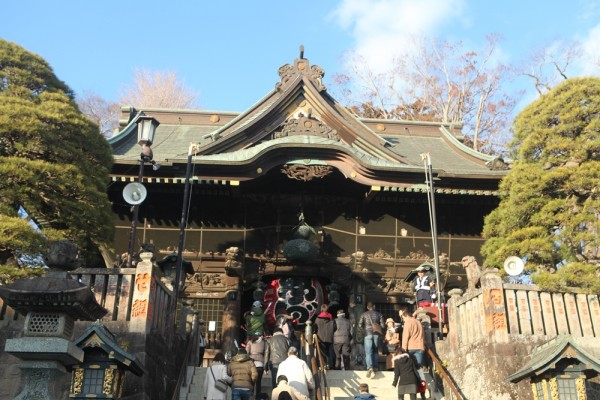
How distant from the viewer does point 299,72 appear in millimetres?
19750

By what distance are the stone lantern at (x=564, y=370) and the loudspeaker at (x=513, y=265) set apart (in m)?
3.59

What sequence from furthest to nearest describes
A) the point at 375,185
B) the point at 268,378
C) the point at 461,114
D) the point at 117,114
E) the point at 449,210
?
the point at 117,114
the point at 461,114
the point at 449,210
the point at 375,185
the point at 268,378

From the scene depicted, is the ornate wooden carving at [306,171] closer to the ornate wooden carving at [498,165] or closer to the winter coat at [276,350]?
the ornate wooden carving at [498,165]

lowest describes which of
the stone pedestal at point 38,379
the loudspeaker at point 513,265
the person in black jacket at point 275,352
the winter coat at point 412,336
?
the stone pedestal at point 38,379

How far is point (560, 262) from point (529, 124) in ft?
9.76

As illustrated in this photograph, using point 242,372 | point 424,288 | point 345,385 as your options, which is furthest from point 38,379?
point 424,288

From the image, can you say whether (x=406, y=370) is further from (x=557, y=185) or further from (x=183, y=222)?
(x=183, y=222)

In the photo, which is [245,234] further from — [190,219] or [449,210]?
[449,210]

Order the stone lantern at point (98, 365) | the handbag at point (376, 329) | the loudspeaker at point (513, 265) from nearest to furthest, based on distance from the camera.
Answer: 1. the stone lantern at point (98, 365)
2. the loudspeaker at point (513, 265)
3. the handbag at point (376, 329)

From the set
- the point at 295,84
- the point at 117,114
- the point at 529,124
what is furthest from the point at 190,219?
the point at 117,114

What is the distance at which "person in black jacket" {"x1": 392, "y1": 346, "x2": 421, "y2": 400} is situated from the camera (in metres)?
9.90

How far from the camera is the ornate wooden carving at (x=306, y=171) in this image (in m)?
16.9

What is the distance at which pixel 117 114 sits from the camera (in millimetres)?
33406

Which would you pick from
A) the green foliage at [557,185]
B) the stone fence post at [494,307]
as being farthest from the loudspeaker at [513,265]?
the stone fence post at [494,307]
